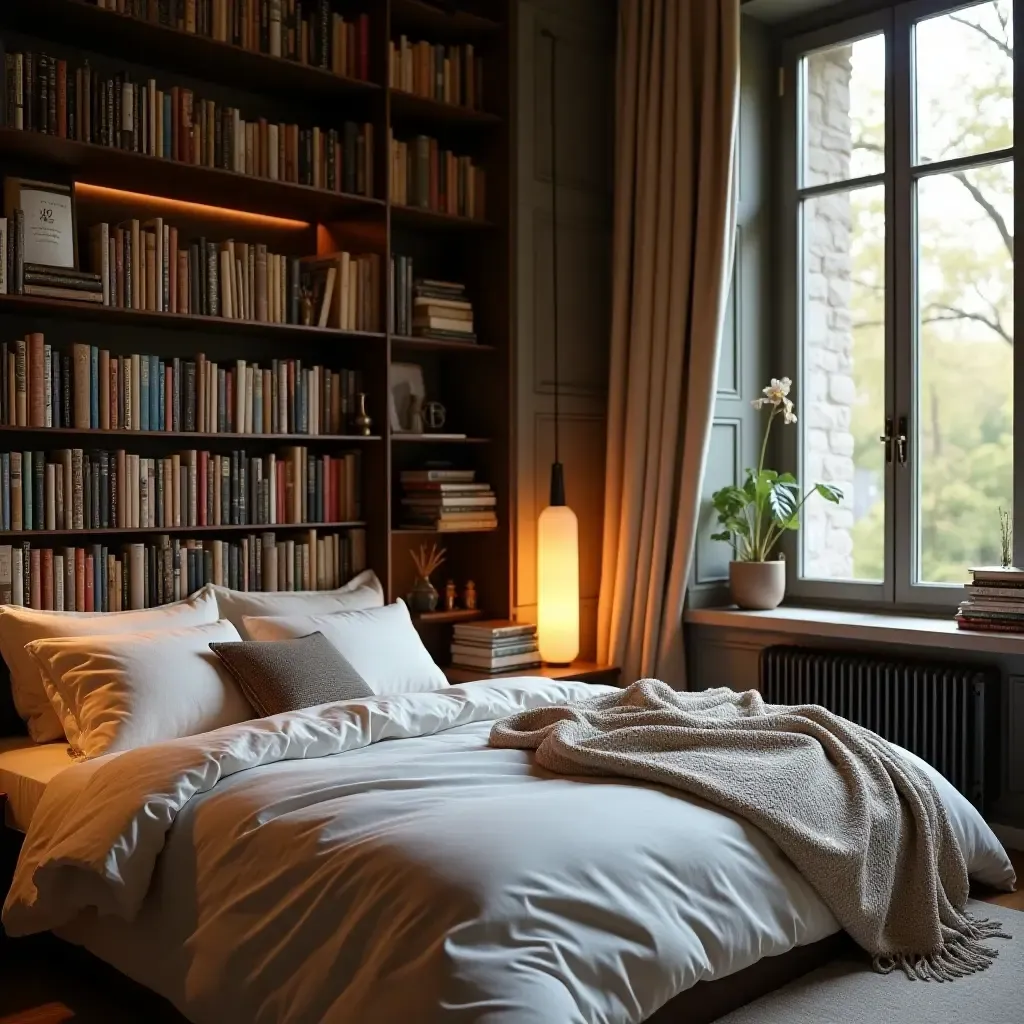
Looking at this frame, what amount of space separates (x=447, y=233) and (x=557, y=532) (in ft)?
4.24

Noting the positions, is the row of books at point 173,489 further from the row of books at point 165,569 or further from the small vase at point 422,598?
the small vase at point 422,598

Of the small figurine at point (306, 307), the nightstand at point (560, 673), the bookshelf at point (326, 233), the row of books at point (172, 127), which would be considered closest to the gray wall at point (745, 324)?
the nightstand at point (560, 673)

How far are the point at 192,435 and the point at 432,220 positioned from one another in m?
1.32

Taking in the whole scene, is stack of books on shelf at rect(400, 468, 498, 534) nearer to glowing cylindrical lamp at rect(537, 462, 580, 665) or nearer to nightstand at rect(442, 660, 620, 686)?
glowing cylindrical lamp at rect(537, 462, 580, 665)

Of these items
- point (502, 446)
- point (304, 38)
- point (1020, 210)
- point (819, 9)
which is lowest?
point (502, 446)

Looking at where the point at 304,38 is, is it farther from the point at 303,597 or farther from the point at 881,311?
the point at 881,311

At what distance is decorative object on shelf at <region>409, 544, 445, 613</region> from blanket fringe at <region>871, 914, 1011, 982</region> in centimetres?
227

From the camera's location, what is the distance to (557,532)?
15.5 ft

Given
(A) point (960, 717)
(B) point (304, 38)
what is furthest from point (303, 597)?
(A) point (960, 717)

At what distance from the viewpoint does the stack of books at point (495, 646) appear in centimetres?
461

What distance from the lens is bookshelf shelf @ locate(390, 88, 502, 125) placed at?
14.8ft

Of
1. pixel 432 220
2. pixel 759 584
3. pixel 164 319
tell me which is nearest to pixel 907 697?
pixel 759 584

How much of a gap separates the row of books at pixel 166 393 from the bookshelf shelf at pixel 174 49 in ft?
3.13

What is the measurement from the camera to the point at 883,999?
8.90 ft
